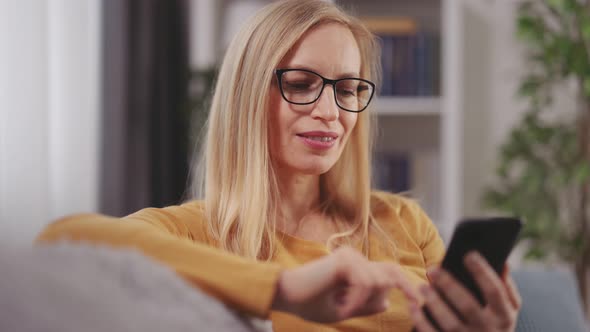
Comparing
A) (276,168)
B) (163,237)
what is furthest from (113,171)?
(163,237)

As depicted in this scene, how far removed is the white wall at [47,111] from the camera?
158cm

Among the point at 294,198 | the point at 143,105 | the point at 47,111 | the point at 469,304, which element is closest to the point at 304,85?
A: the point at 294,198

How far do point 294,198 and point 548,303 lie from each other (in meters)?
0.52

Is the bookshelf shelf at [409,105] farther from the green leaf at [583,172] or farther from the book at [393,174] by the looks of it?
the green leaf at [583,172]

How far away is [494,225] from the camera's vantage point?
653 mm

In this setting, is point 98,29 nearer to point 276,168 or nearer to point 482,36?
point 276,168

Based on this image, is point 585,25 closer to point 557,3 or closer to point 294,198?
point 557,3

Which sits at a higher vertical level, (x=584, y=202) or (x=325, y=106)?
(x=325, y=106)

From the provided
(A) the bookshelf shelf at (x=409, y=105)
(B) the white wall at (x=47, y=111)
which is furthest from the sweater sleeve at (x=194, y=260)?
(A) the bookshelf shelf at (x=409, y=105)

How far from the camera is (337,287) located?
2.06ft

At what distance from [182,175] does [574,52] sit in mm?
1699

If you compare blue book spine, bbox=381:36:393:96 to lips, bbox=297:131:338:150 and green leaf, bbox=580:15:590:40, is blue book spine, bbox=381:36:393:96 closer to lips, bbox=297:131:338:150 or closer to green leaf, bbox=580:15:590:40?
green leaf, bbox=580:15:590:40

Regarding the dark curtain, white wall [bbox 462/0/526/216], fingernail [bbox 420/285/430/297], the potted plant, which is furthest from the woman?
white wall [bbox 462/0/526/216]

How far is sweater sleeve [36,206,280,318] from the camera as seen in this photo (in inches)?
24.0
